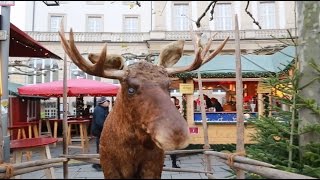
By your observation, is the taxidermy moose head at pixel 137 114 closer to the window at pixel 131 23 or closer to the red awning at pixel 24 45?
the red awning at pixel 24 45

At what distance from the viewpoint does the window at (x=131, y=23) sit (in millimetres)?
30564

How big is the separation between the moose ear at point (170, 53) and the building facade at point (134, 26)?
19959 millimetres

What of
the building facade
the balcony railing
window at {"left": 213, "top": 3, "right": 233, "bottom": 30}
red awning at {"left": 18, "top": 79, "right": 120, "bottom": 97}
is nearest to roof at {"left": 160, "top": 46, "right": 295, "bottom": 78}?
red awning at {"left": 18, "top": 79, "right": 120, "bottom": 97}

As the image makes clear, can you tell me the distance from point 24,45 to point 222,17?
77.8ft

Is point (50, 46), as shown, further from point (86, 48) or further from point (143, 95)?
point (143, 95)

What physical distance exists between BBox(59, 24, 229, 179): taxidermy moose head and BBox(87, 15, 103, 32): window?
93.4 ft

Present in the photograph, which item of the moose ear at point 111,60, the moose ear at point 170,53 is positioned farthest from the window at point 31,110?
the moose ear at point 111,60

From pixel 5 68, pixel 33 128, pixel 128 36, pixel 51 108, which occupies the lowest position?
pixel 33 128

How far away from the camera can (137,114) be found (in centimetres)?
220

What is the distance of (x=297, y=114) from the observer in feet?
12.4

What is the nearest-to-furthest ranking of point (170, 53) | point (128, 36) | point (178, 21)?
point (170, 53), point (178, 21), point (128, 36)

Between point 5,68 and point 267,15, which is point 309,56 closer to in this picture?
point 5,68

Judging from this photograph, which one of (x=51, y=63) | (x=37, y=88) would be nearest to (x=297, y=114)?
(x=37, y=88)

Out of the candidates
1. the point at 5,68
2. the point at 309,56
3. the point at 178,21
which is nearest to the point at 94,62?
the point at 5,68
